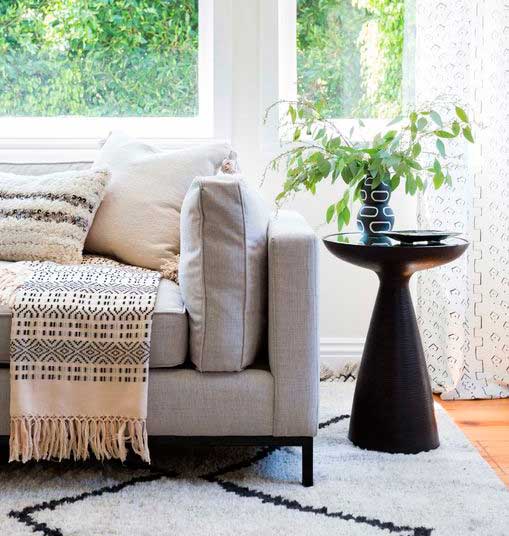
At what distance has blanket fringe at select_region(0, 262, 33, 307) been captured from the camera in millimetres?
2154

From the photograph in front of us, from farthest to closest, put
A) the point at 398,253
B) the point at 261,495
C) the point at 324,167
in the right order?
the point at 324,167
the point at 398,253
the point at 261,495

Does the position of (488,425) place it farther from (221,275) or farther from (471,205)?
(221,275)

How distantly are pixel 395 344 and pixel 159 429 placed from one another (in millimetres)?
686

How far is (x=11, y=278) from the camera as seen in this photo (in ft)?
7.47

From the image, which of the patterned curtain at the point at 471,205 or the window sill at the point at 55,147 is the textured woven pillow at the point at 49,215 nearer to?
the window sill at the point at 55,147

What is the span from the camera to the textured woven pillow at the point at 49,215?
2.58m

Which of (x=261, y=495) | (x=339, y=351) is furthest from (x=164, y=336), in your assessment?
(x=339, y=351)

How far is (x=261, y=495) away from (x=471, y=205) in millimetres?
1446

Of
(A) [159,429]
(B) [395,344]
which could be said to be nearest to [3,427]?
(A) [159,429]

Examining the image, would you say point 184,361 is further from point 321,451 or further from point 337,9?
point 337,9

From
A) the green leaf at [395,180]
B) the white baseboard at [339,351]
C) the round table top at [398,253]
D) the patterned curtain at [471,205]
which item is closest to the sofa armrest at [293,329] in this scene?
the round table top at [398,253]

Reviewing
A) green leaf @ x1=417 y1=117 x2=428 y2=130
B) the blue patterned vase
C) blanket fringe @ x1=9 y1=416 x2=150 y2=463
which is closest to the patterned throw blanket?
blanket fringe @ x1=9 y1=416 x2=150 y2=463

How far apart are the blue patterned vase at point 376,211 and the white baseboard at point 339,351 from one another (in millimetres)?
930

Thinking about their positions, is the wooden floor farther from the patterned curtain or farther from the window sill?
the window sill
